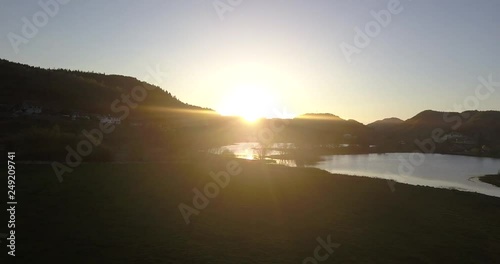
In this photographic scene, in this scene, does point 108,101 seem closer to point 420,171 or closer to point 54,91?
point 54,91

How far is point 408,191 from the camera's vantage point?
91.7 feet

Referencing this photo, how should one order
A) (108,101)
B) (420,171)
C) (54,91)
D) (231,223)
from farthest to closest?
(108,101), (54,91), (420,171), (231,223)

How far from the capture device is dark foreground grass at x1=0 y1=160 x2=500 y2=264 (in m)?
10.6

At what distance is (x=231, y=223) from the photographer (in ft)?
48.0

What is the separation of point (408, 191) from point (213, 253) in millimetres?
21797

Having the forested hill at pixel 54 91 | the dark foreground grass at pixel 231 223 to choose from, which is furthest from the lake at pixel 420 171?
the forested hill at pixel 54 91

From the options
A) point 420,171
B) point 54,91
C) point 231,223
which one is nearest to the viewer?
point 231,223

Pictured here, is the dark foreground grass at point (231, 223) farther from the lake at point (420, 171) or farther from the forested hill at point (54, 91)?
the forested hill at point (54, 91)

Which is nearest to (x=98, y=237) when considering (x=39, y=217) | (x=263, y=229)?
(x=39, y=217)

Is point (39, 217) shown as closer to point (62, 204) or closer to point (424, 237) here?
point (62, 204)

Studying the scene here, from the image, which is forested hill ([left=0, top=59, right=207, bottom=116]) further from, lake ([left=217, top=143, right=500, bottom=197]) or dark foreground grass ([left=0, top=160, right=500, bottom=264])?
→ dark foreground grass ([left=0, top=160, right=500, bottom=264])

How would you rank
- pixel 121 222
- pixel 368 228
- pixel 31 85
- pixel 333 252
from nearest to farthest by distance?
pixel 333 252, pixel 121 222, pixel 368 228, pixel 31 85

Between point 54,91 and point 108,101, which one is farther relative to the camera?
point 108,101

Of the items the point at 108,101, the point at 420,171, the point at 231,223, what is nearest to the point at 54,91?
the point at 108,101
